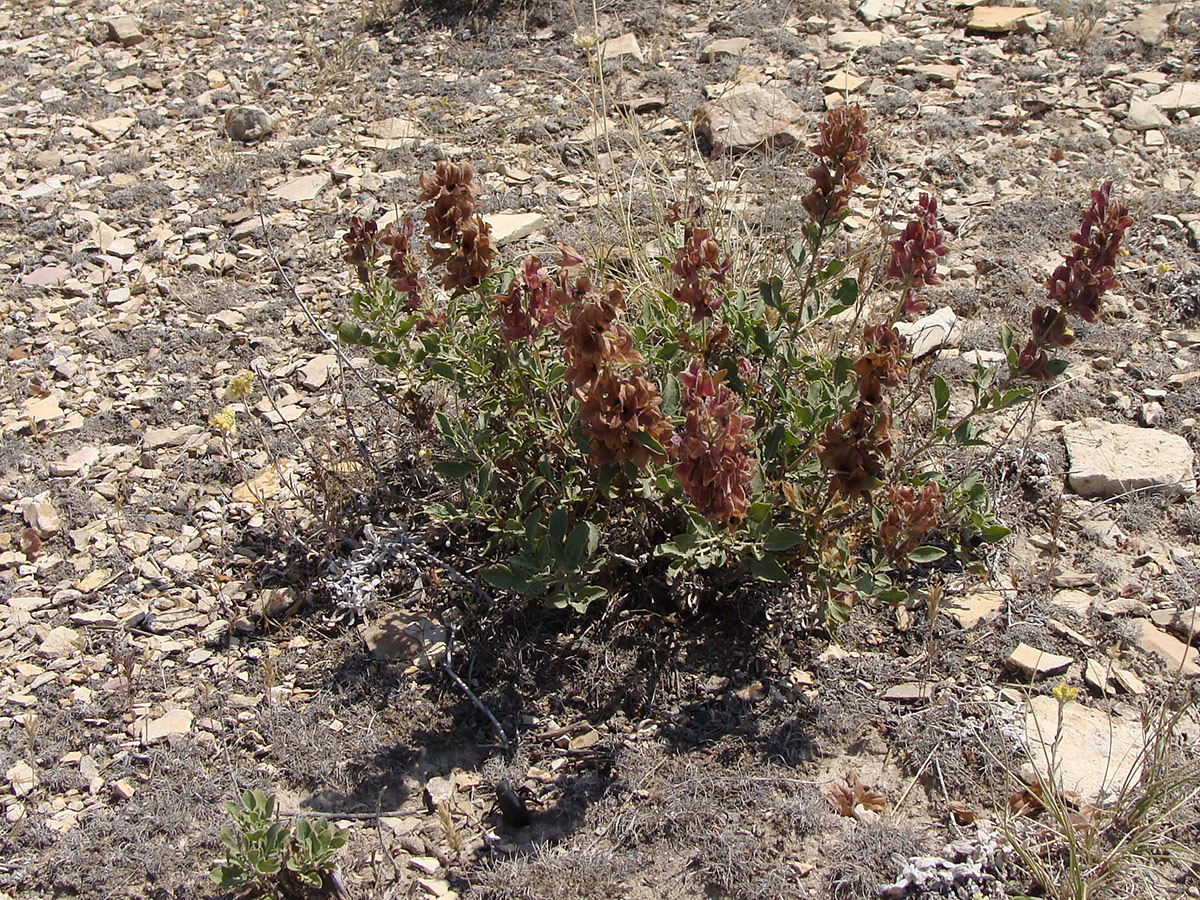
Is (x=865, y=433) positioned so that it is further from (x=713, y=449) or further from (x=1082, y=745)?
(x=1082, y=745)

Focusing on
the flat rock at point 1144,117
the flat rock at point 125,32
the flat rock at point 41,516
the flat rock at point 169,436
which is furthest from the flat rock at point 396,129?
the flat rock at point 1144,117

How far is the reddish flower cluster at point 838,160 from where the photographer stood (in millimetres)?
2898

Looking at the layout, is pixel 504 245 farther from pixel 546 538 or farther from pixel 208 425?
pixel 546 538

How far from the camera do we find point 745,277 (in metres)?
4.09

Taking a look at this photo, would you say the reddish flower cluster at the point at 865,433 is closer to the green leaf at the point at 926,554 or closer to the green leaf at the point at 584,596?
the green leaf at the point at 926,554

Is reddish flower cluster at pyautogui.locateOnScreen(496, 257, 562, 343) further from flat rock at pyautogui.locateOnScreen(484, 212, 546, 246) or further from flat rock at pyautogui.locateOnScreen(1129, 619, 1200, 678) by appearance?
flat rock at pyautogui.locateOnScreen(484, 212, 546, 246)

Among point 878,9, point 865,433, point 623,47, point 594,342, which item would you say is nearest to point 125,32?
point 623,47

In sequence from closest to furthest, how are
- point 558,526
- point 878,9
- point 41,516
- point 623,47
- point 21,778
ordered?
point 558,526
point 21,778
point 41,516
point 623,47
point 878,9

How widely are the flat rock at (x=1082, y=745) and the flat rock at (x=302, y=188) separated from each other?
168 inches

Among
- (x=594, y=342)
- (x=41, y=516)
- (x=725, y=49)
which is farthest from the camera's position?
(x=725, y=49)

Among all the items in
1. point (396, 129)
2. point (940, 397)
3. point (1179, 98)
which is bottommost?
point (396, 129)

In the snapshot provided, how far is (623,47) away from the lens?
636 cm

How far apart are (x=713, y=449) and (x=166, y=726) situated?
1.83 m

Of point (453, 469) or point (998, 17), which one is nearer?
point (453, 469)
